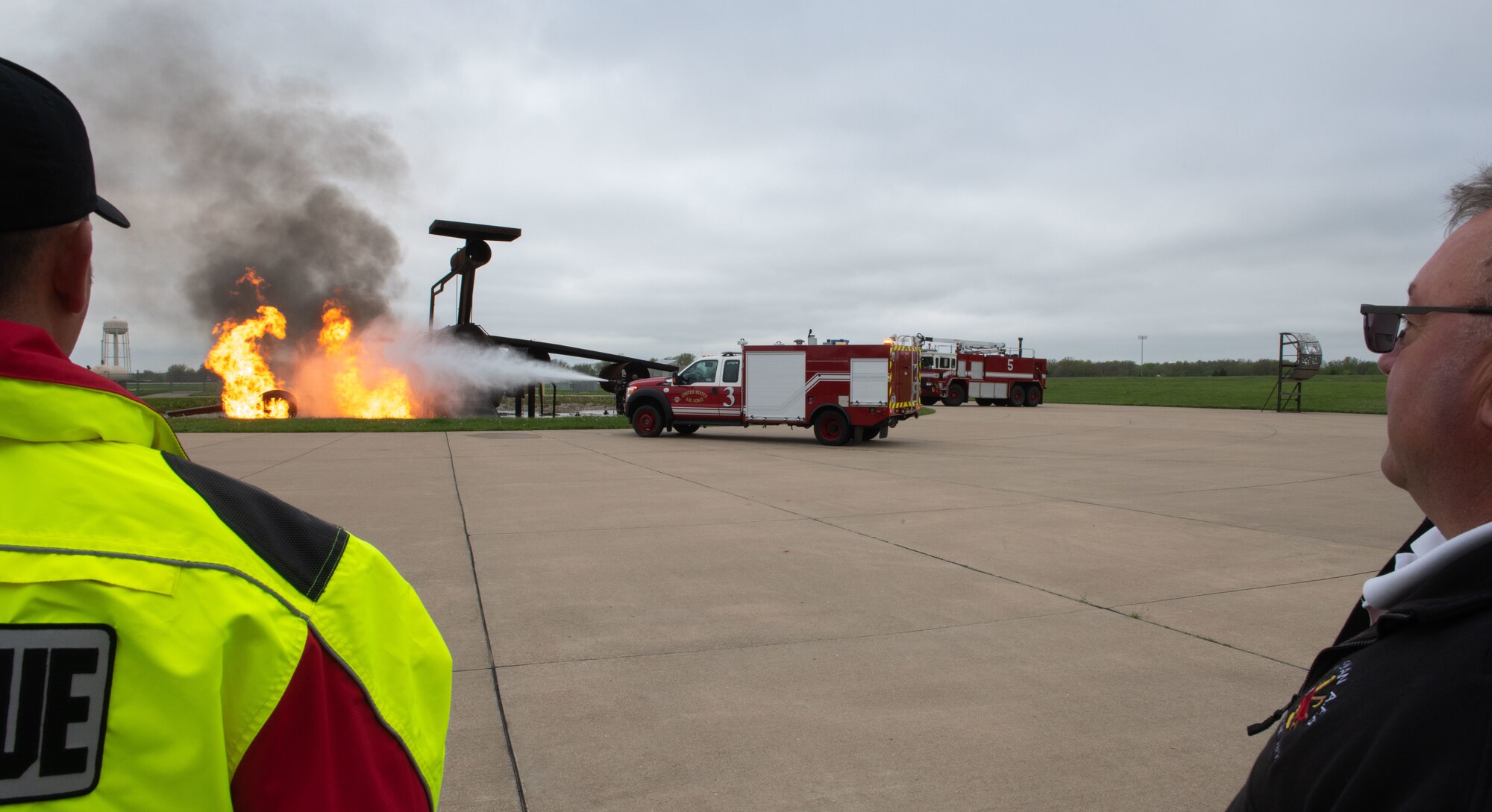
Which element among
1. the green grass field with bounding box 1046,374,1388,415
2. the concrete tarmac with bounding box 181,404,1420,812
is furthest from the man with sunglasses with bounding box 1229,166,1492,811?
the green grass field with bounding box 1046,374,1388,415

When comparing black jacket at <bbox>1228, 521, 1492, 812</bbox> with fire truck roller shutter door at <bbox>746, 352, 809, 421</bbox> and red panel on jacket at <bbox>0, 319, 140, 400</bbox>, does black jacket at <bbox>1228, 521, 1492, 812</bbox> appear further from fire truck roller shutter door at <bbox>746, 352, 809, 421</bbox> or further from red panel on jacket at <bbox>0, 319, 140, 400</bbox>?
fire truck roller shutter door at <bbox>746, 352, 809, 421</bbox>

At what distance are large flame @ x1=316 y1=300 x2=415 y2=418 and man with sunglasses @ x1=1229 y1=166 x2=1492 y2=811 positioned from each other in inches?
1228

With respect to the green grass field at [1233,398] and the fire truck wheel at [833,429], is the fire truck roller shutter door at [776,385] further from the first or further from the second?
the green grass field at [1233,398]

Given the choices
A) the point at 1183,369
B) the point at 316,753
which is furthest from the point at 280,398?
the point at 1183,369

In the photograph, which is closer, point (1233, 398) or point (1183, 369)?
point (1233, 398)

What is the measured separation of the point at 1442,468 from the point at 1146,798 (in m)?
2.29

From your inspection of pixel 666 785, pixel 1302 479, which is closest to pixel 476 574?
pixel 666 785

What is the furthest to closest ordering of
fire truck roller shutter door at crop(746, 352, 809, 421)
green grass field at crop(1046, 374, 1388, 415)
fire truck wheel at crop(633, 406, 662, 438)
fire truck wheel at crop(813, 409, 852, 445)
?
green grass field at crop(1046, 374, 1388, 415) → fire truck wheel at crop(633, 406, 662, 438) → fire truck roller shutter door at crop(746, 352, 809, 421) → fire truck wheel at crop(813, 409, 852, 445)

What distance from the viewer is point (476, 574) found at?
21.2 ft

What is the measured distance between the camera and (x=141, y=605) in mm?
951

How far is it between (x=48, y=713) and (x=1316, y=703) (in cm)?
158

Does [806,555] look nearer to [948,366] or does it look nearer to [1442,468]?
[1442,468]

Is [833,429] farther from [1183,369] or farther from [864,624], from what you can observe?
[1183,369]

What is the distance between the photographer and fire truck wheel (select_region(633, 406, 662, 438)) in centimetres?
1955
